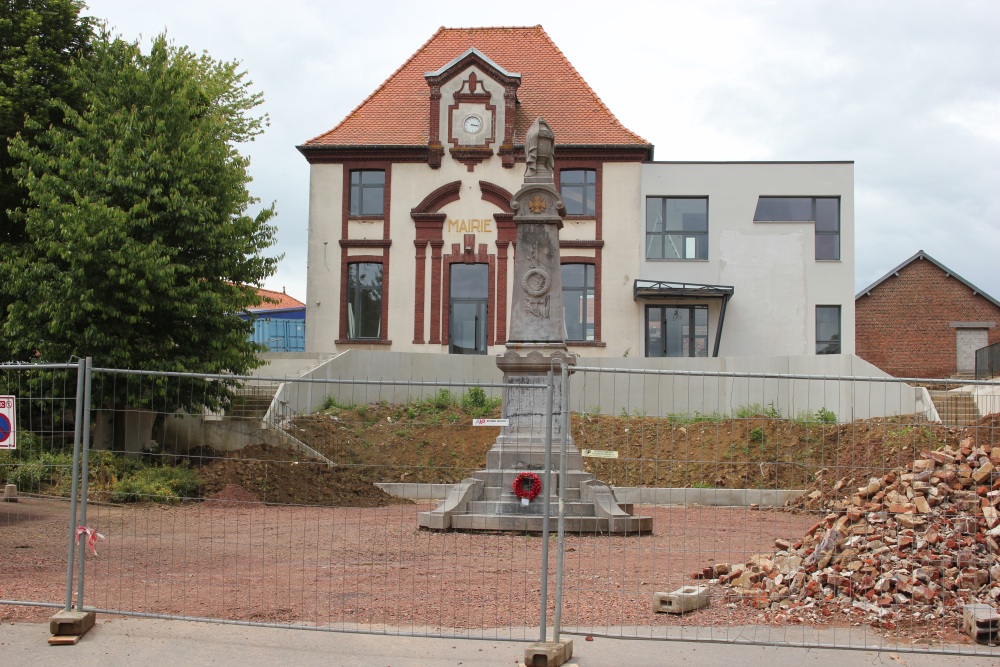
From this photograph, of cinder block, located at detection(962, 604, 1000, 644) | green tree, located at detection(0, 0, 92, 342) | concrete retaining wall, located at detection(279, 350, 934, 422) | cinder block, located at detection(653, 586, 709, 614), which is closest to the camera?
cinder block, located at detection(962, 604, 1000, 644)

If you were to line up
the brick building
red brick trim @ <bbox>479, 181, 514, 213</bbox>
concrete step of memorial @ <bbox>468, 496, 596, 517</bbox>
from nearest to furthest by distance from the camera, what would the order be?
concrete step of memorial @ <bbox>468, 496, 596, 517</bbox>, red brick trim @ <bbox>479, 181, 514, 213</bbox>, the brick building

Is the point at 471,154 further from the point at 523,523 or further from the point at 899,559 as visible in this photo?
the point at 899,559

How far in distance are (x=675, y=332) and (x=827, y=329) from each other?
4999mm

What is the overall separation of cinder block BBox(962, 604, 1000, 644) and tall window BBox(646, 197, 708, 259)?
28.1m

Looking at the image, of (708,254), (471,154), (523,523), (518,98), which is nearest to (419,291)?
(471,154)

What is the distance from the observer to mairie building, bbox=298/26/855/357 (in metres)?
35.2

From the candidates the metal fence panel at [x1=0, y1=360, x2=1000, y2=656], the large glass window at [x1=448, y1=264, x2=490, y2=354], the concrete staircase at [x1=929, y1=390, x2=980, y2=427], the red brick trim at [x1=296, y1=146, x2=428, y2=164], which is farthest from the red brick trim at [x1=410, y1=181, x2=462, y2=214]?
the metal fence panel at [x1=0, y1=360, x2=1000, y2=656]

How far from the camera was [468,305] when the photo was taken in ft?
117

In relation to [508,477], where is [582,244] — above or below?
above

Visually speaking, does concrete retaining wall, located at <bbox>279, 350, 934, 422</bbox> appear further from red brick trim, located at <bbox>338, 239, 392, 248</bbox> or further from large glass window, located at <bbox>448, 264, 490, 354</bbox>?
red brick trim, located at <bbox>338, 239, 392, 248</bbox>

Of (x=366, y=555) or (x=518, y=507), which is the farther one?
(x=518, y=507)

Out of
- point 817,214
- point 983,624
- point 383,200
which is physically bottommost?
point 983,624

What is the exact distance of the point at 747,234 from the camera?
35312mm

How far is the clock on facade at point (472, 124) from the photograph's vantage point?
1410 inches
